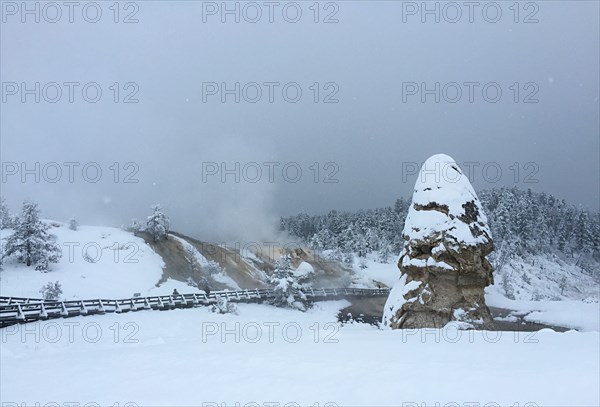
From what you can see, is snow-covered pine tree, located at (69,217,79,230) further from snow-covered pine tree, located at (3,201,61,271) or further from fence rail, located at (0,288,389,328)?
fence rail, located at (0,288,389,328)

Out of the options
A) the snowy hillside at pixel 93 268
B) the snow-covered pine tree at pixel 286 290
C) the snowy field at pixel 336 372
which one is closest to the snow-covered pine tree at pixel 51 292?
the snowy hillside at pixel 93 268

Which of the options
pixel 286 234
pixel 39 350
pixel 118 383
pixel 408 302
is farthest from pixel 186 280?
pixel 286 234

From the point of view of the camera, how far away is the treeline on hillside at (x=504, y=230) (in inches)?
3428

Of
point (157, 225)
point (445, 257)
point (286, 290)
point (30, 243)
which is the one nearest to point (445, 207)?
point (445, 257)

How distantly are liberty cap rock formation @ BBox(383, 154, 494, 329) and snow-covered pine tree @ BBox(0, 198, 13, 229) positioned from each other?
150ft

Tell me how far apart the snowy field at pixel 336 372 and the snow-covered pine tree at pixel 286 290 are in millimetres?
24806

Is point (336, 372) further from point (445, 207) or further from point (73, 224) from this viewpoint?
point (73, 224)

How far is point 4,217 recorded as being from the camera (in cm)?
4806

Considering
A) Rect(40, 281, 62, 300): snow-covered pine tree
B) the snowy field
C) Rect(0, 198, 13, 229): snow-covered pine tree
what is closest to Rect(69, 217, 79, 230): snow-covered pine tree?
Rect(0, 198, 13, 229): snow-covered pine tree

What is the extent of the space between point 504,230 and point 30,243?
84.9 metres

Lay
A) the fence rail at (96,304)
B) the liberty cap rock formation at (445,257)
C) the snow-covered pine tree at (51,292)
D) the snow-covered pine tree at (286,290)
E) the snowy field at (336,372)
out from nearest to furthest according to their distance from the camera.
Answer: the snowy field at (336,372)
the liberty cap rock formation at (445,257)
the fence rail at (96,304)
the snow-covered pine tree at (51,292)
the snow-covered pine tree at (286,290)

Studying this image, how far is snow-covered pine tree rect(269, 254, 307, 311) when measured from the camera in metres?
38.6

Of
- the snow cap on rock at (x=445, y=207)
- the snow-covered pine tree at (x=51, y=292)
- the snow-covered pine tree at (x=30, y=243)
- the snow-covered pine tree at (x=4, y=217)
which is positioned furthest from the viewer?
the snow-covered pine tree at (x=4, y=217)

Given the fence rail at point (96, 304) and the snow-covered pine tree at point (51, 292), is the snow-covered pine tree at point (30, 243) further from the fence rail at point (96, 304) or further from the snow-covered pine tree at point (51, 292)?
the fence rail at point (96, 304)
